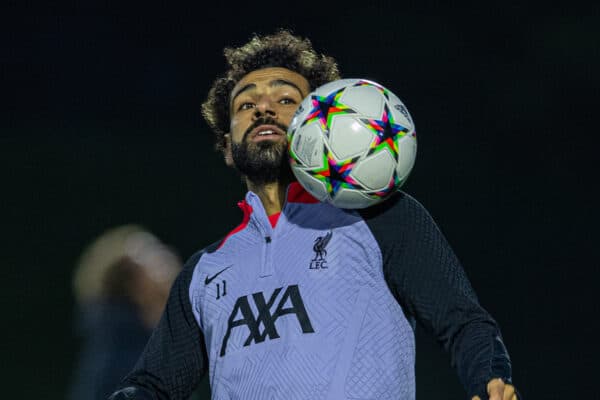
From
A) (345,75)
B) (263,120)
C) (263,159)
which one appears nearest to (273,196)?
(263,159)

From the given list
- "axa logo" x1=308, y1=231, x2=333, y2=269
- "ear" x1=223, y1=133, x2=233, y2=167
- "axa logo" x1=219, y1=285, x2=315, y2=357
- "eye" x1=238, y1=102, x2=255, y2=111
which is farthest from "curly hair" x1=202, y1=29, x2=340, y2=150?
"axa logo" x1=219, y1=285, x2=315, y2=357

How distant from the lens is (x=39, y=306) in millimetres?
6090

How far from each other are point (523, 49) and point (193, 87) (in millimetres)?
2366

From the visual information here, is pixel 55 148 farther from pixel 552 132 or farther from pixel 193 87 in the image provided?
pixel 552 132

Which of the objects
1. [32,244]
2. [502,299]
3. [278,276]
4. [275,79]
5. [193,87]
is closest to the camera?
[278,276]

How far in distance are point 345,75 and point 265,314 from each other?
392cm

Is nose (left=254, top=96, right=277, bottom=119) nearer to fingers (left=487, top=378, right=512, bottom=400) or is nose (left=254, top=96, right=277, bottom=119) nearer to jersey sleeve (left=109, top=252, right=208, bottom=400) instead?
jersey sleeve (left=109, top=252, right=208, bottom=400)

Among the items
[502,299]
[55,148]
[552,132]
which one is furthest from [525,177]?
[55,148]

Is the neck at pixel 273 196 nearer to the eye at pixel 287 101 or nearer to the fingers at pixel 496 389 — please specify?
the eye at pixel 287 101

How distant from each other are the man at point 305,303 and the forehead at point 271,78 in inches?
2.7

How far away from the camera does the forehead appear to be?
308 centimetres

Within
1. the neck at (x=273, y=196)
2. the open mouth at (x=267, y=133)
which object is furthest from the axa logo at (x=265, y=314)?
the open mouth at (x=267, y=133)

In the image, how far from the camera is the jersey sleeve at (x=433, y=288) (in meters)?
2.26

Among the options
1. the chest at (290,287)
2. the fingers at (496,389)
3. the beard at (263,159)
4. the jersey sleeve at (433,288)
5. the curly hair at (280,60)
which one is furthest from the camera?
the curly hair at (280,60)
